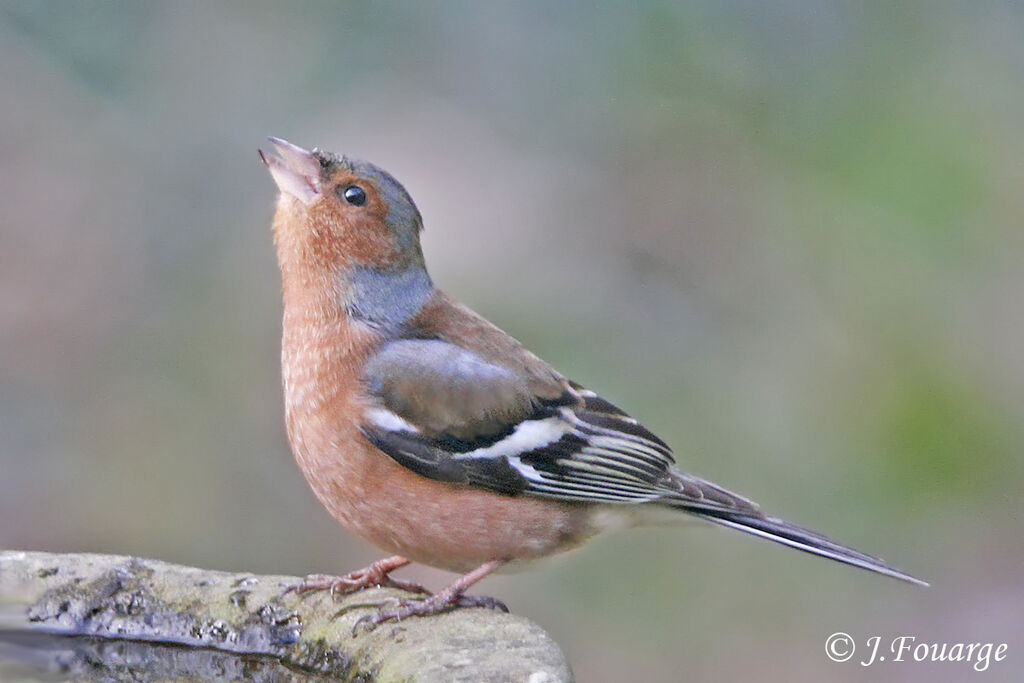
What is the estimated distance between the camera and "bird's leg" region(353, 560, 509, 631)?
2965mm

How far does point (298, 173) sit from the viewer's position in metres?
3.79

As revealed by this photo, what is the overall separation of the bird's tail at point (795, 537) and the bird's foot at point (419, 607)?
2.38ft

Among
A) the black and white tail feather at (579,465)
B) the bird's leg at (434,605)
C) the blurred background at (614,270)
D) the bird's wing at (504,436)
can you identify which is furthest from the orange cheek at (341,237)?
the blurred background at (614,270)

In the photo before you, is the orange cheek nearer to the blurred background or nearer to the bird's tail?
the bird's tail

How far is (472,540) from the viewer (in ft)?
11.0

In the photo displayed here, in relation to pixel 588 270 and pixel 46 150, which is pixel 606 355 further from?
pixel 46 150

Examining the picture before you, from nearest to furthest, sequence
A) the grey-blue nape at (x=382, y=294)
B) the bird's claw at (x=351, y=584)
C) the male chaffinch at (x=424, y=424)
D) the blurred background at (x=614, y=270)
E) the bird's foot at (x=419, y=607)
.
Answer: the bird's foot at (x=419, y=607) → the bird's claw at (x=351, y=584) → the male chaffinch at (x=424, y=424) → the grey-blue nape at (x=382, y=294) → the blurred background at (x=614, y=270)

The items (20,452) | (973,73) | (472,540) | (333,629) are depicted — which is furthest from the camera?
(973,73)

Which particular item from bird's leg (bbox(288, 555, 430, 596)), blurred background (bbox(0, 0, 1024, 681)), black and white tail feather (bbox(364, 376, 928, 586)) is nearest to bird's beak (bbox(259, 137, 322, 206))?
black and white tail feather (bbox(364, 376, 928, 586))

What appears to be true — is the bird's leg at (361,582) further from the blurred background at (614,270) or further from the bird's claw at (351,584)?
the blurred background at (614,270)

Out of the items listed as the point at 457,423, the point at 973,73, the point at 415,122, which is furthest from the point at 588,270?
the point at 457,423

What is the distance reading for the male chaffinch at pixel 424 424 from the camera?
11.1 ft

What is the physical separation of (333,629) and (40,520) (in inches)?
102

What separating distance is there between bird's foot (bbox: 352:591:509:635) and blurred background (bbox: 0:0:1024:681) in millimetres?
1848
